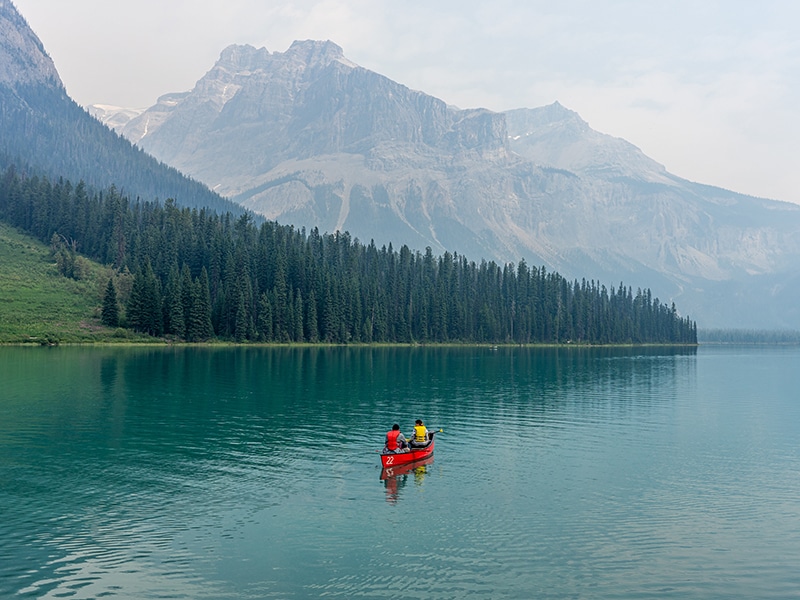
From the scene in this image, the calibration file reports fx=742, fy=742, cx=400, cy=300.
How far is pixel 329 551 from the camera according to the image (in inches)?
1353

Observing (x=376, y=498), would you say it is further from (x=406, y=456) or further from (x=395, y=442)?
(x=395, y=442)

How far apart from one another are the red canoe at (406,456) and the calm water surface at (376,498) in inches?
43.6

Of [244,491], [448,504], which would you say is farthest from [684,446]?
[244,491]

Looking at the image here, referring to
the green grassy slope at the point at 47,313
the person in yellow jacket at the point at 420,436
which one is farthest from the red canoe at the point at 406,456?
the green grassy slope at the point at 47,313

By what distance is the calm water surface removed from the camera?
1238 inches

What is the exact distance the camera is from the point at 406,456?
174ft

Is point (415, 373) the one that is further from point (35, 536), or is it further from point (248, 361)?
point (35, 536)

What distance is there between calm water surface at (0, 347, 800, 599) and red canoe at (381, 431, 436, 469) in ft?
3.64

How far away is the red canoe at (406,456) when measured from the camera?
169 feet

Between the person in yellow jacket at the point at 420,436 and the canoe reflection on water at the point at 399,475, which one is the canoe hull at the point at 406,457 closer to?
the canoe reflection on water at the point at 399,475

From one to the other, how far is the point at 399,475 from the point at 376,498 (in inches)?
286

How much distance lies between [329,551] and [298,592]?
5026 mm

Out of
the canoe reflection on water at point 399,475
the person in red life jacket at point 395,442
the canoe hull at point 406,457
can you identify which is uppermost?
the person in red life jacket at point 395,442

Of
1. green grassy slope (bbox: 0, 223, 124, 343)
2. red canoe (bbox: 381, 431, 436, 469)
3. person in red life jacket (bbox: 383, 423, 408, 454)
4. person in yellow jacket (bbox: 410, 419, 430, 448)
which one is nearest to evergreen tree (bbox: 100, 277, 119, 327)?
green grassy slope (bbox: 0, 223, 124, 343)
